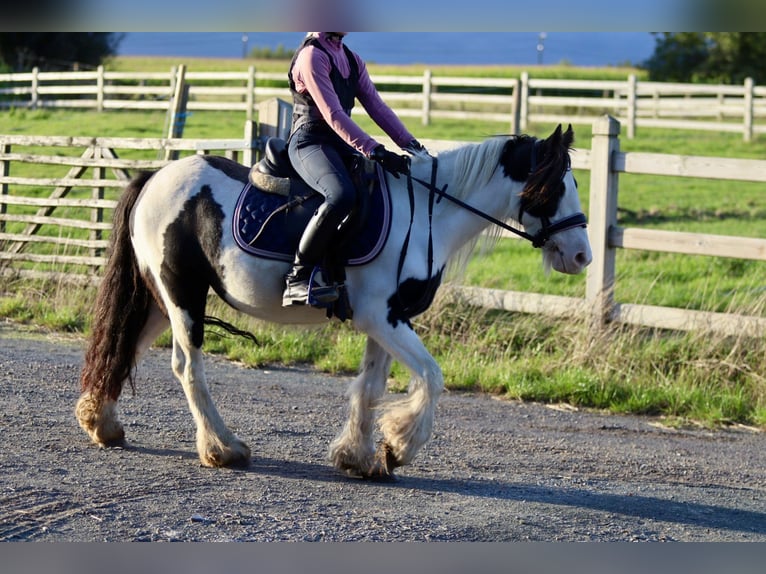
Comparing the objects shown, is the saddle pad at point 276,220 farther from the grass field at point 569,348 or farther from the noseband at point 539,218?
the grass field at point 569,348

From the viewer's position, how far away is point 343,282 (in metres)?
5.64

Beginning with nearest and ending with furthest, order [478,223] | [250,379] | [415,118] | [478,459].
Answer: [478,223] → [478,459] → [250,379] → [415,118]

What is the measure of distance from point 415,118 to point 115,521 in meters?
24.9

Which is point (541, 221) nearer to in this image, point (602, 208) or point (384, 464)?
point (384, 464)

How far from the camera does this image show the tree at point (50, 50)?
1331 inches

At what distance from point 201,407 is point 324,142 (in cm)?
168

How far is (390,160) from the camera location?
215 inches

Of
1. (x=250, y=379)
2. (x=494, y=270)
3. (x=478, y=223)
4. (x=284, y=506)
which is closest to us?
(x=284, y=506)

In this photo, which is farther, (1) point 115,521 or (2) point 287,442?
(2) point 287,442

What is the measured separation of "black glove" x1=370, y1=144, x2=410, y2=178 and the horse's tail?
5.38ft

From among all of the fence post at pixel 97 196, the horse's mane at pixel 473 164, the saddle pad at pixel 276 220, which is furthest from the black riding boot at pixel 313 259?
the fence post at pixel 97 196

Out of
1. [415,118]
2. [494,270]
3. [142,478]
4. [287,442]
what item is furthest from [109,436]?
[415,118]

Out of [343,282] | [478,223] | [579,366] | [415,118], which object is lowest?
[579,366]

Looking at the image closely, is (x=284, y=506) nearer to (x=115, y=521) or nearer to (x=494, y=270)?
(x=115, y=521)
